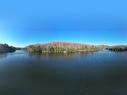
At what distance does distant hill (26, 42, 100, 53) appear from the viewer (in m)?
96.2

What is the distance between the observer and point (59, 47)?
10275 cm

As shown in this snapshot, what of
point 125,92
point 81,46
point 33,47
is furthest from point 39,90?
point 81,46

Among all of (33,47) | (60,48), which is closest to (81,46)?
(60,48)

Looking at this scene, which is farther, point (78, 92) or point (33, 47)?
point (33, 47)

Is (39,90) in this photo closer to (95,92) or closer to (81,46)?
(95,92)

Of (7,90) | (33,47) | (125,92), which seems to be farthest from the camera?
(33,47)

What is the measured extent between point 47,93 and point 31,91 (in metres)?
1.27

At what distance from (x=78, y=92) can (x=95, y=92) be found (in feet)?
4.00

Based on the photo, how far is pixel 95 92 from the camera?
15141mm

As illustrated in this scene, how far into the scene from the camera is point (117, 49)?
4363 inches

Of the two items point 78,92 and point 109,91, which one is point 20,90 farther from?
point 109,91

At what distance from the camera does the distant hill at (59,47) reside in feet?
316

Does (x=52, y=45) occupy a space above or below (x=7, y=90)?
above

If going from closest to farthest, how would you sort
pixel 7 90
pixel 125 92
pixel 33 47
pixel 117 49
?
pixel 125 92 → pixel 7 90 → pixel 33 47 → pixel 117 49
